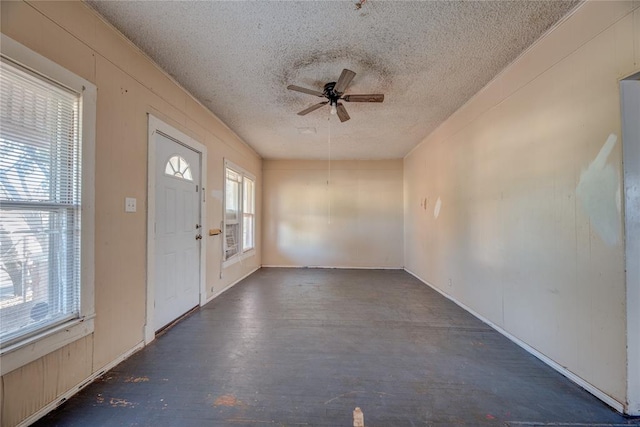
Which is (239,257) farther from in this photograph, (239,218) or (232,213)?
(232,213)

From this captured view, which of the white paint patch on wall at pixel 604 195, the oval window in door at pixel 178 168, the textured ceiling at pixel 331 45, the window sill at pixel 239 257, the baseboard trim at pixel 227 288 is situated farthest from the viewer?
the window sill at pixel 239 257

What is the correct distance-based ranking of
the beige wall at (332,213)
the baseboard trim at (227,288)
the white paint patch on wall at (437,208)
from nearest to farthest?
the baseboard trim at (227,288)
the white paint patch on wall at (437,208)
the beige wall at (332,213)

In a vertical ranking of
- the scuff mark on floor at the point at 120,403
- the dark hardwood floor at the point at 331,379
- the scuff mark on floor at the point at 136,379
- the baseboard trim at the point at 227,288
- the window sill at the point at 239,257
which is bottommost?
the dark hardwood floor at the point at 331,379

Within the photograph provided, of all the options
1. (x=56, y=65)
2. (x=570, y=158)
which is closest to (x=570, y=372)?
(x=570, y=158)

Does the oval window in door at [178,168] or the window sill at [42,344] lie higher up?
the oval window in door at [178,168]

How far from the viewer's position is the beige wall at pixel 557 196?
1604 mm

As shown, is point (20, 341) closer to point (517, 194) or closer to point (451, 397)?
point (451, 397)

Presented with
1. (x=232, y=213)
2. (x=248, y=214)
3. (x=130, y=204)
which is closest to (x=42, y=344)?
(x=130, y=204)

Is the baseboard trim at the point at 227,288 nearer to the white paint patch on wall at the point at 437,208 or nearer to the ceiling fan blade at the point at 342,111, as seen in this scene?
the ceiling fan blade at the point at 342,111

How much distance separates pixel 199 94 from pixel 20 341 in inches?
107

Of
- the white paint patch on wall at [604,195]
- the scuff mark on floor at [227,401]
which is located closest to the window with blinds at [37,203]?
the scuff mark on floor at [227,401]

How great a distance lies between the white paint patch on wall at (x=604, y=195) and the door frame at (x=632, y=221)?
0.04 m

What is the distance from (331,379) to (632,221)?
7.24ft

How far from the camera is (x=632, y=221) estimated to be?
5.04ft
